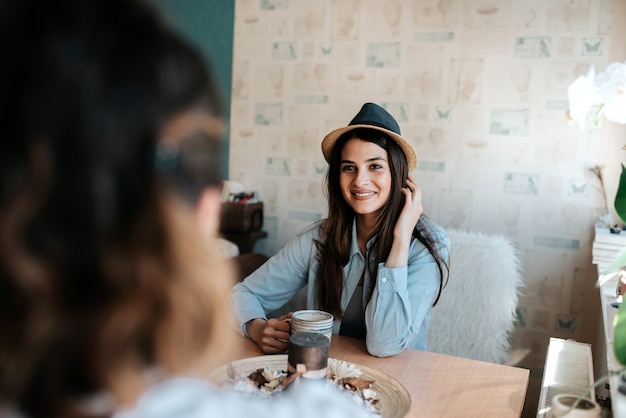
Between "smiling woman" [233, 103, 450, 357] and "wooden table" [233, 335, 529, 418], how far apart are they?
228 millimetres

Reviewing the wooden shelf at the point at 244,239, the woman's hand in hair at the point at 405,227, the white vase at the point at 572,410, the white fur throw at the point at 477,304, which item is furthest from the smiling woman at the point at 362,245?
the wooden shelf at the point at 244,239

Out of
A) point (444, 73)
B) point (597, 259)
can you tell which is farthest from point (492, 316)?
point (444, 73)

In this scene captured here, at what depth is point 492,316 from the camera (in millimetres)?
2074

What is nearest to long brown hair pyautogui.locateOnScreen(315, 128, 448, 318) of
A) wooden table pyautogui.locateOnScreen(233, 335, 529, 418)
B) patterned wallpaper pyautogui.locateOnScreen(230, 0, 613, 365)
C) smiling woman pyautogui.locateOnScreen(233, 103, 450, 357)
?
smiling woman pyautogui.locateOnScreen(233, 103, 450, 357)

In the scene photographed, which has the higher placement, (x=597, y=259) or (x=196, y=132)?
(x=196, y=132)

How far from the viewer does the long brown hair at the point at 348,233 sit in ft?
5.73

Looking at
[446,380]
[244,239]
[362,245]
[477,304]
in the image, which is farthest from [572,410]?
[244,239]

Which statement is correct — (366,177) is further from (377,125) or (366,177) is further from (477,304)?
(477,304)

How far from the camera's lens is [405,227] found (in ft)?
5.48

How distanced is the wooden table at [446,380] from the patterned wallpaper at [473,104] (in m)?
1.42

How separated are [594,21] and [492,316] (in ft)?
4.58

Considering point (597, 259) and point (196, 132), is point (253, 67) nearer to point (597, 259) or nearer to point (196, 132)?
point (597, 259)

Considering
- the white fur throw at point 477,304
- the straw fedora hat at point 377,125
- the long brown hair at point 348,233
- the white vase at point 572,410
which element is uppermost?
the straw fedora hat at point 377,125

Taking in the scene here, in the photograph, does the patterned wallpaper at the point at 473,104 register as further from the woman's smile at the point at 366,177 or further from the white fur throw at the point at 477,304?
the woman's smile at the point at 366,177
